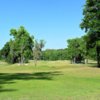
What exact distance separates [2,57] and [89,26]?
7538cm

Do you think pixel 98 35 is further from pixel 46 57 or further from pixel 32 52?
pixel 46 57

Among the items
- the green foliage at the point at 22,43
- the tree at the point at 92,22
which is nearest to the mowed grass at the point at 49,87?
the tree at the point at 92,22

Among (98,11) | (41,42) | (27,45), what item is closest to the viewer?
(98,11)

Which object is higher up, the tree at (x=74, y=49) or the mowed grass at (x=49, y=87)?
the tree at (x=74, y=49)

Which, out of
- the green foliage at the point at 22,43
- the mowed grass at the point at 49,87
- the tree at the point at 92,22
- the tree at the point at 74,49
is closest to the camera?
the mowed grass at the point at 49,87

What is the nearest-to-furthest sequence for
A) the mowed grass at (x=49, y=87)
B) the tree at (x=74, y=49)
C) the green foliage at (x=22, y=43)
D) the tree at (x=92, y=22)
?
the mowed grass at (x=49, y=87) → the tree at (x=92, y=22) → the green foliage at (x=22, y=43) → the tree at (x=74, y=49)

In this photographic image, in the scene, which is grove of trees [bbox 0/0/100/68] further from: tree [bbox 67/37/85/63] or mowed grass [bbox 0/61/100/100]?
mowed grass [bbox 0/61/100/100]

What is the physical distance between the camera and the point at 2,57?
5502 inches

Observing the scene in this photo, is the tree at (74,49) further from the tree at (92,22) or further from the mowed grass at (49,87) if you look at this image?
the mowed grass at (49,87)

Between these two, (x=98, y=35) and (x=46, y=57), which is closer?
(x=98, y=35)

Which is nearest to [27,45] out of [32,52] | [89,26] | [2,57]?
[32,52]

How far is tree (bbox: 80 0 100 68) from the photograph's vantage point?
222ft

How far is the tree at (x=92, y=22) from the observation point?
67688 mm

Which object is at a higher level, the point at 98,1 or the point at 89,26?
the point at 98,1
